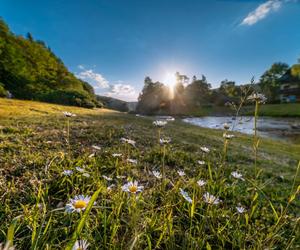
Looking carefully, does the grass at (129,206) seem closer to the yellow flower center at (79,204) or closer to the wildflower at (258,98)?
the yellow flower center at (79,204)

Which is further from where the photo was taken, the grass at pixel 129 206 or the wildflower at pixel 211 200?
the wildflower at pixel 211 200

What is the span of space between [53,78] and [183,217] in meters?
18.8

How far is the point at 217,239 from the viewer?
1.14 meters

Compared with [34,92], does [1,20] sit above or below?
above

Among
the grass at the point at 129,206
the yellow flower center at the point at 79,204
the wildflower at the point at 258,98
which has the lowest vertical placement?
the grass at the point at 129,206

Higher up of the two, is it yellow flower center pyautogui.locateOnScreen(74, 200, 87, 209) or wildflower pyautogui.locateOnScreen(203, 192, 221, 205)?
yellow flower center pyautogui.locateOnScreen(74, 200, 87, 209)

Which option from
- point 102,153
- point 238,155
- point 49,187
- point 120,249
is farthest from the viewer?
point 238,155

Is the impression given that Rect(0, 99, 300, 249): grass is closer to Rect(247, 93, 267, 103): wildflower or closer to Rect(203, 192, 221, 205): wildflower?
Rect(203, 192, 221, 205): wildflower

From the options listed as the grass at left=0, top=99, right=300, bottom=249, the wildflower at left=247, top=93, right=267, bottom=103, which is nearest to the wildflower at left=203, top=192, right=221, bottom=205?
the grass at left=0, top=99, right=300, bottom=249

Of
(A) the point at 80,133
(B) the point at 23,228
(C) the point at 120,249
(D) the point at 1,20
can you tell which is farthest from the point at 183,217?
(D) the point at 1,20

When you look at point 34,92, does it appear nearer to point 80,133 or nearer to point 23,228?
point 80,133

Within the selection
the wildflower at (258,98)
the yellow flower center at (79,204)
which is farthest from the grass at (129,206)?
the wildflower at (258,98)

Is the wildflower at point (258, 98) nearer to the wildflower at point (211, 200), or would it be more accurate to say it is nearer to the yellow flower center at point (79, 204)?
the wildflower at point (211, 200)

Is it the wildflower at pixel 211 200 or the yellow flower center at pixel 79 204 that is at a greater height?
the yellow flower center at pixel 79 204
